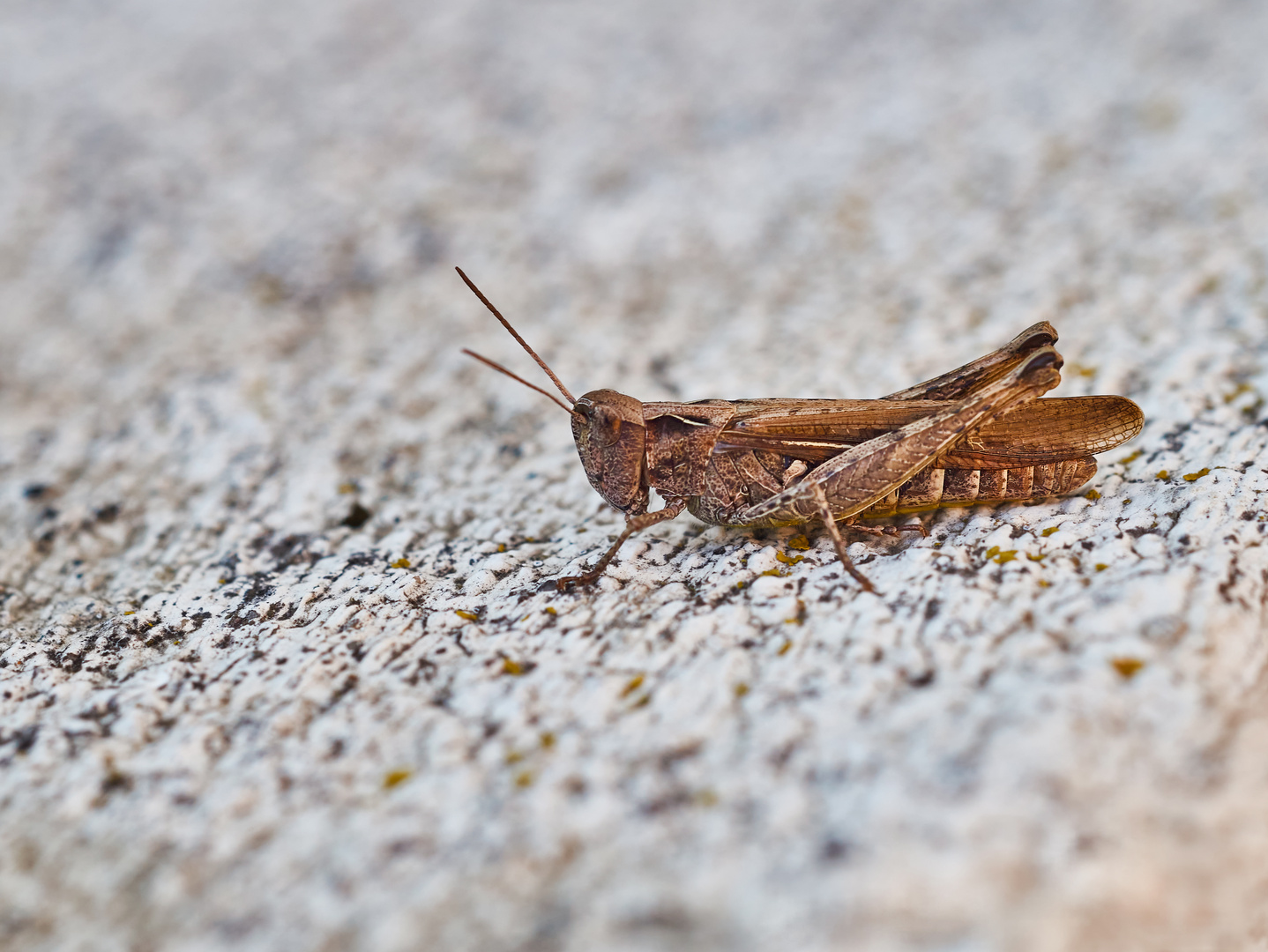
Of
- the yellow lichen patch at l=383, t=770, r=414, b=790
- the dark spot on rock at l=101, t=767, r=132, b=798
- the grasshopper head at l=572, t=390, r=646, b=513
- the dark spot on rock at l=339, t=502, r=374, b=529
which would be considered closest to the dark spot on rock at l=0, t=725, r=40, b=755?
the dark spot on rock at l=101, t=767, r=132, b=798

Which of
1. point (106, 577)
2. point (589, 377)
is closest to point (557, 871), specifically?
point (106, 577)

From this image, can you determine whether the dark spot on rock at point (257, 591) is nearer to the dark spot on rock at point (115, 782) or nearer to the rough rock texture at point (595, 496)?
the rough rock texture at point (595, 496)

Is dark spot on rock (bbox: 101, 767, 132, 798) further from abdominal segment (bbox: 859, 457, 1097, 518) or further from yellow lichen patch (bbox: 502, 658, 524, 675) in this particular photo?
abdominal segment (bbox: 859, 457, 1097, 518)

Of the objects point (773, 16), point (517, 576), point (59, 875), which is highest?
point (773, 16)

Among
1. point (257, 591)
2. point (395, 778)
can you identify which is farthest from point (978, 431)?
point (257, 591)

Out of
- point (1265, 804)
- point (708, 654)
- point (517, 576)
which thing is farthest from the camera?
point (517, 576)

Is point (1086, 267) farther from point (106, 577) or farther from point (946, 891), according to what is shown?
point (106, 577)

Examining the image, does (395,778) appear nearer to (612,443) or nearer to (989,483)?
(612,443)

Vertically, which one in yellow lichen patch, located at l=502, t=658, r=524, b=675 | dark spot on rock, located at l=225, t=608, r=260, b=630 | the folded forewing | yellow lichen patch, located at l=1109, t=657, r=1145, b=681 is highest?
the folded forewing
